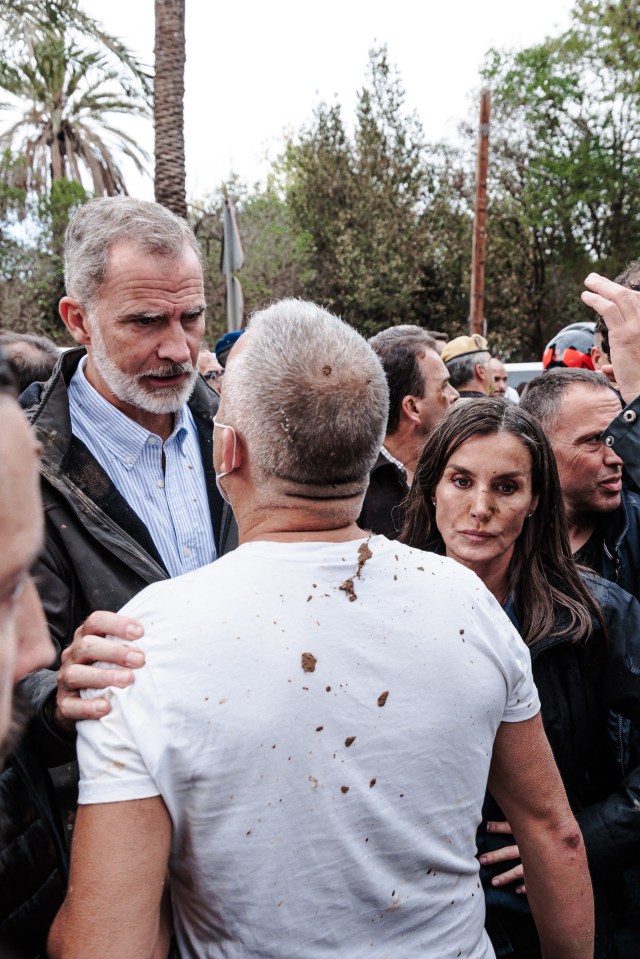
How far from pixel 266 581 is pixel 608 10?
85.8ft

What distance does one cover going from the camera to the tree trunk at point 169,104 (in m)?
11.7

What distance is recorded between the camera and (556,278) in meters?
25.5

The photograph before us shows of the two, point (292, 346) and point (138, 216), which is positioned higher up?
point (138, 216)

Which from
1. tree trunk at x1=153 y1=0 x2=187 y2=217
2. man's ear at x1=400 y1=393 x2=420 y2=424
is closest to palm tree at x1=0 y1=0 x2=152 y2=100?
tree trunk at x1=153 y1=0 x2=187 y2=217

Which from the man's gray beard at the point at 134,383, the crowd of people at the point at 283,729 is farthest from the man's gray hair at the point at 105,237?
the crowd of people at the point at 283,729

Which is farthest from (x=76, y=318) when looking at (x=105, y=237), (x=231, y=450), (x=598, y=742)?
(x=598, y=742)

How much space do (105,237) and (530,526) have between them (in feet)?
5.00

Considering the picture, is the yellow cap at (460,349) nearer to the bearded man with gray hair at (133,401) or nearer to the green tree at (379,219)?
the bearded man with gray hair at (133,401)

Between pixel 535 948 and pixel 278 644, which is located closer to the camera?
A: pixel 278 644

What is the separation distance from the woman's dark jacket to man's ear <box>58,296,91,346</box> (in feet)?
5.25

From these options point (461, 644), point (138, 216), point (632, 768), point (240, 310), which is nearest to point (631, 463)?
point (632, 768)

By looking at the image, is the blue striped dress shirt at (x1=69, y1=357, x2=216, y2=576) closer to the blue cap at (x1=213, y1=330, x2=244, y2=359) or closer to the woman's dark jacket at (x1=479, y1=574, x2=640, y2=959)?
the woman's dark jacket at (x1=479, y1=574, x2=640, y2=959)

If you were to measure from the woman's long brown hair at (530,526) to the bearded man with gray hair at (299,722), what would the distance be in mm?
755

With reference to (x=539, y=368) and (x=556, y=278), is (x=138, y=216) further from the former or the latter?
(x=556, y=278)
